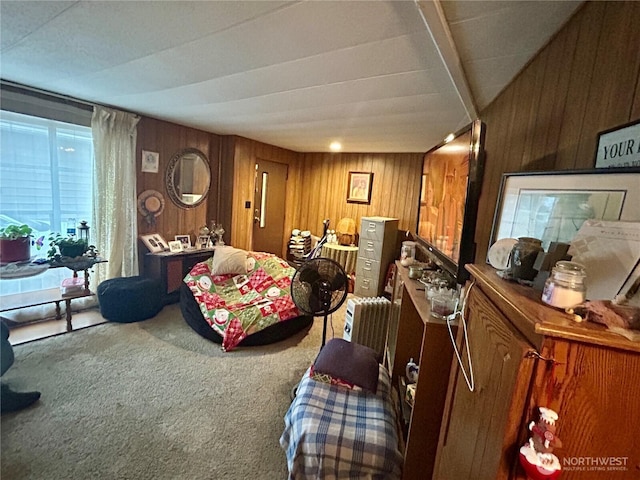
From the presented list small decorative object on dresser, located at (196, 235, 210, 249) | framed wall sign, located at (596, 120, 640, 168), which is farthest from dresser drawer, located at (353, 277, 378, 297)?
framed wall sign, located at (596, 120, 640, 168)

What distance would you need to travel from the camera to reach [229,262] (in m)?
3.12

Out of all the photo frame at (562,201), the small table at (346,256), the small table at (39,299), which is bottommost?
the small table at (39,299)

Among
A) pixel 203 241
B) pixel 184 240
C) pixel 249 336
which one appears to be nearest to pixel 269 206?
pixel 203 241

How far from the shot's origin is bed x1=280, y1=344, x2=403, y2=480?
124 centimetres

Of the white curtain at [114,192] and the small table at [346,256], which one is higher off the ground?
the white curtain at [114,192]

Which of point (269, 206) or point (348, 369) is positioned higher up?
point (269, 206)

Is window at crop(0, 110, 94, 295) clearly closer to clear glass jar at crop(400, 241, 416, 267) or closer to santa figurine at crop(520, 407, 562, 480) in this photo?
clear glass jar at crop(400, 241, 416, 267)

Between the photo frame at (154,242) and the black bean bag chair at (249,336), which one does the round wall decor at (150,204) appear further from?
the black bean bag chair at (249,336)

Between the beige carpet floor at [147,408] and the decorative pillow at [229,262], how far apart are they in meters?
0.72

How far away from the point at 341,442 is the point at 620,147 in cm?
137

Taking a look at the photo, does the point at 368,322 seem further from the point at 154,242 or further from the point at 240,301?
the point at 154,242

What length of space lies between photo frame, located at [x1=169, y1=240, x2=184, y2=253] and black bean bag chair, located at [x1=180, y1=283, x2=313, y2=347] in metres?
0.68

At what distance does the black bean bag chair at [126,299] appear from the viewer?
108 inches

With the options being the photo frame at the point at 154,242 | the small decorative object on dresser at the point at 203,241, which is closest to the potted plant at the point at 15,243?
the photo frame at the point at 154,242
